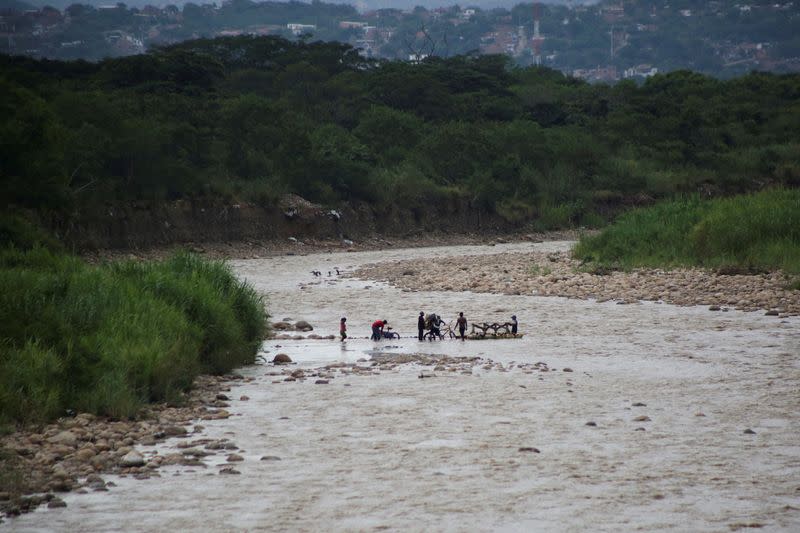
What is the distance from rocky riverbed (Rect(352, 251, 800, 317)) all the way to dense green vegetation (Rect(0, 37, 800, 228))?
12525 millimetres

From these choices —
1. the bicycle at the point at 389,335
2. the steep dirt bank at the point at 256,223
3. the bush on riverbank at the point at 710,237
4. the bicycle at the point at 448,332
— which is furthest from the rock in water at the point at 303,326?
the steep dirt bank at the point at 256,223

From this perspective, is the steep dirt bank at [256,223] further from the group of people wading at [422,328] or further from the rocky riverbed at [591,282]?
the group of people wading at [422,328]

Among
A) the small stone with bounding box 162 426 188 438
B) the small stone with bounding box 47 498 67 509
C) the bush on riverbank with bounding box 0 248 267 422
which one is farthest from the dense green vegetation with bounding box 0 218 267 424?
the small stone with bounding box 47 498 67 509

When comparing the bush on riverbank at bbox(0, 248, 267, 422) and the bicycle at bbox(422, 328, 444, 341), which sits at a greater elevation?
the bush on riverbank at bbox(0, 248, 267, 422)

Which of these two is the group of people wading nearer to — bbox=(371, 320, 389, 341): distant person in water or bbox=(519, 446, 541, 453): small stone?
bbox=(371, 320, 389, 341): distant person in water

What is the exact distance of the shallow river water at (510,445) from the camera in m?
11.6

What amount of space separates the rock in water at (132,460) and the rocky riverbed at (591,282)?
685 inches

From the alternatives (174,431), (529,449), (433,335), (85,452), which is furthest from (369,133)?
(85,452)

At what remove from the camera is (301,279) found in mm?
39250

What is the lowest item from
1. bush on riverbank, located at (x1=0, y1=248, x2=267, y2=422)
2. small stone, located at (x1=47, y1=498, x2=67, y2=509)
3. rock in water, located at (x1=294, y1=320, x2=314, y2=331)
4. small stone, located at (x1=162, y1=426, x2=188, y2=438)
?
rock in water, located at (x1=294, y1=320, x2=314, y2=331)

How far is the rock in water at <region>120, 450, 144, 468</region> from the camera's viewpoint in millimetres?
13261

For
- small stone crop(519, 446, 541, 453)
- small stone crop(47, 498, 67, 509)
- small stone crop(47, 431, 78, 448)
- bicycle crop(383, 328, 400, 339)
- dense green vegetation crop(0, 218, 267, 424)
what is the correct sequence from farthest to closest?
bicycle crop(383, 328, 400, 339) → dense green vegetation crop(0, 218, 267, 424) → small stone crop(519, 446, 541, 453) → small stone crop(47, 431, 78, 448) → small stone crop(47, 498, 67, 509)

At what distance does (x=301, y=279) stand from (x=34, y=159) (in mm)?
9649

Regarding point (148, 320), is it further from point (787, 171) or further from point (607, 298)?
point (787, 171)
